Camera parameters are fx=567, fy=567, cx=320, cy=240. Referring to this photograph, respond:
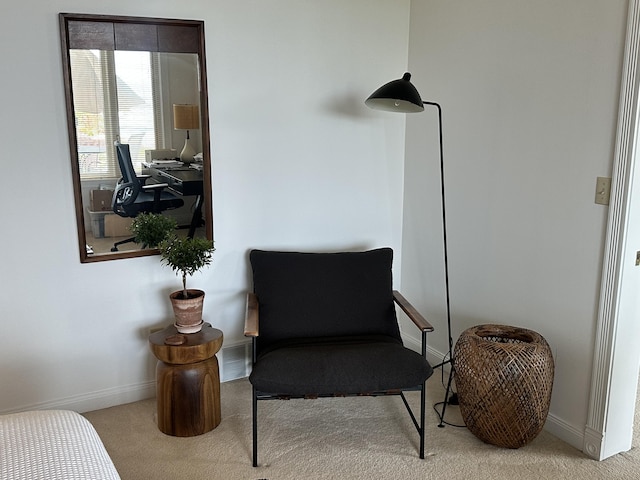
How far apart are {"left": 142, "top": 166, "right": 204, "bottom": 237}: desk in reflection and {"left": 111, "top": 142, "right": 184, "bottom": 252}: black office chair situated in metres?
0.03

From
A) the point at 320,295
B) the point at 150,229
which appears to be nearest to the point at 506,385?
the point at 320,295

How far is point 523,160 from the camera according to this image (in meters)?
2.70

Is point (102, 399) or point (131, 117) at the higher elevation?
point (131, 117)

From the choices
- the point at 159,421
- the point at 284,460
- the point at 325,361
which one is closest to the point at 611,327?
the point at 325,361

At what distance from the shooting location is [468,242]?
3066 millimetres

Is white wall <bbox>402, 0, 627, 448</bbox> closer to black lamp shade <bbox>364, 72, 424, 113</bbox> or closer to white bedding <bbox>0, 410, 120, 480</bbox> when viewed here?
black lamp shade <bbox>364, 72, 424, 113</bbox>

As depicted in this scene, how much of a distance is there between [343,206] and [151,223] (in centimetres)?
113

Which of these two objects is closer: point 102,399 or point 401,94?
point 401,94

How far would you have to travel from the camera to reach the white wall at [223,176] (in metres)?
2.55

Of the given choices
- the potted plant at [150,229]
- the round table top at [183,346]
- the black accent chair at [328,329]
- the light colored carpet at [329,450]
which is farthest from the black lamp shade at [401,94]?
the light colored carpet at [329,450]

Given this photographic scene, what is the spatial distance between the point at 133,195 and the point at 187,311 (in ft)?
2.09

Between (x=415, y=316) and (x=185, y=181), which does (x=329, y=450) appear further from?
(x=185, y=181)

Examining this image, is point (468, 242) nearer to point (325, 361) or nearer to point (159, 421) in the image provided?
point (325, 361)

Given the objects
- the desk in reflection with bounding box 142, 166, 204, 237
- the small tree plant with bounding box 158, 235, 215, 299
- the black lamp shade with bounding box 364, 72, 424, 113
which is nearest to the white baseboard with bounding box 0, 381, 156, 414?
the small tree plant with bounding box 158, 235, 215, 299
